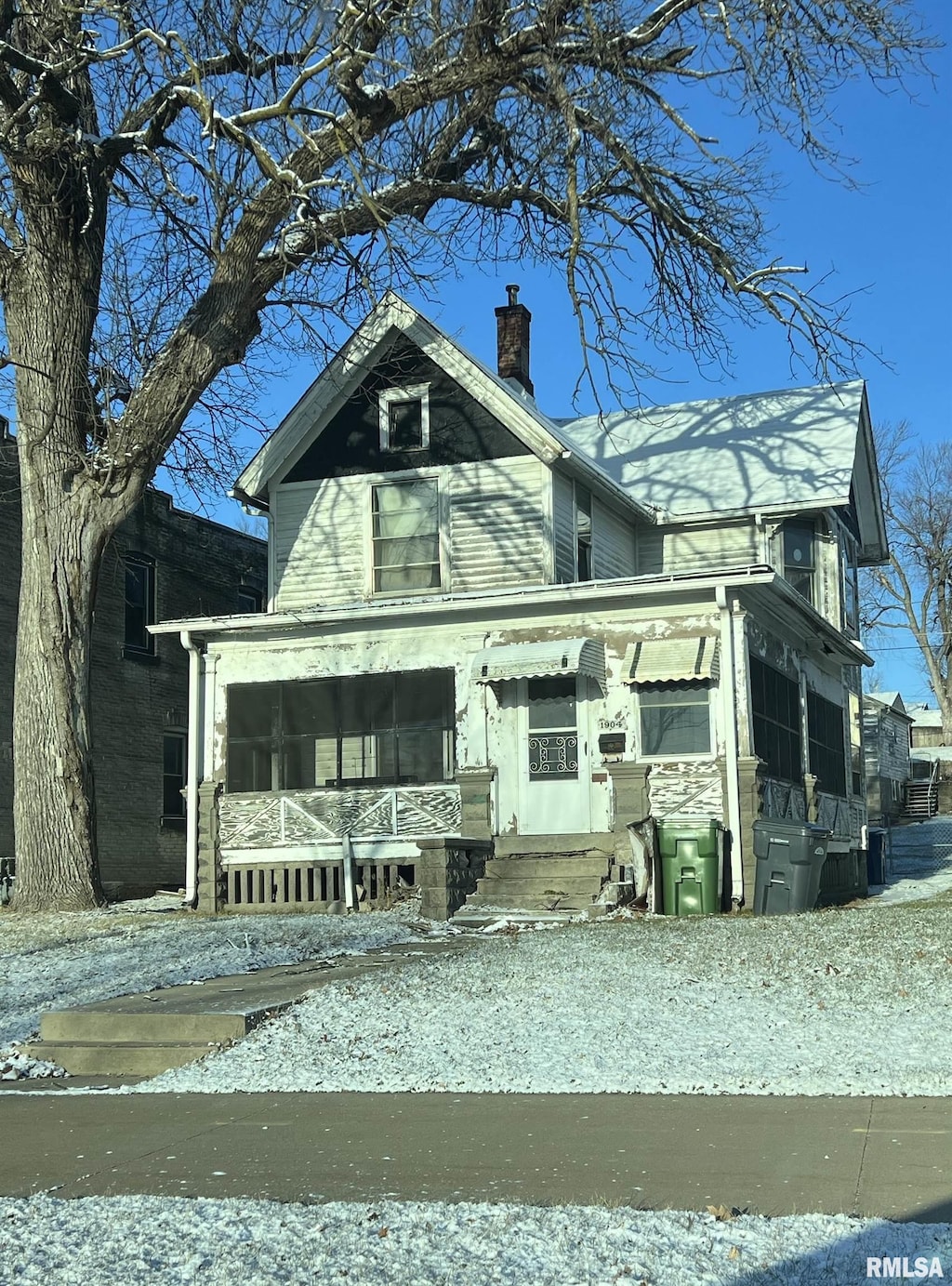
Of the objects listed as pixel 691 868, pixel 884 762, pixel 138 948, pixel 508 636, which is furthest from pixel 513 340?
pixel 884 762

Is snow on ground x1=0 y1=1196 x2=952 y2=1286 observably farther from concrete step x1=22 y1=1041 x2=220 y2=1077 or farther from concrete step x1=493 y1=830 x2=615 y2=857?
concrete step x1=493 y1=830 x2=615 y2=857

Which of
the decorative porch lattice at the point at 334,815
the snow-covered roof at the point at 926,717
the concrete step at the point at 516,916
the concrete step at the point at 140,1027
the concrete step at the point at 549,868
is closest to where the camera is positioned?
the concrete step at the point at 140,1027

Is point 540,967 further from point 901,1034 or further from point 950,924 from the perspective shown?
point 950,924

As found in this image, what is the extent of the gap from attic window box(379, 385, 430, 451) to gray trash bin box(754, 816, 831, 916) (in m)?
8.50

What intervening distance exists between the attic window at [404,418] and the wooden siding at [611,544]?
3.00 meters

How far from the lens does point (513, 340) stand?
2491 cm

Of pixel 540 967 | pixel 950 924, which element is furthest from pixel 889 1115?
pixel 950 924

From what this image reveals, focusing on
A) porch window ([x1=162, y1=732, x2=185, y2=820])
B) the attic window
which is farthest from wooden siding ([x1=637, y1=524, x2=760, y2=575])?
porch window ([x1=162, y1=732, x2=185, y2=820])

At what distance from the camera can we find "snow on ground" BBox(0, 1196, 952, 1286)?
435cm

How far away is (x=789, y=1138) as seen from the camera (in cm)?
609

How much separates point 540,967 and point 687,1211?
563cm

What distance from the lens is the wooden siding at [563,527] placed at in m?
20.7

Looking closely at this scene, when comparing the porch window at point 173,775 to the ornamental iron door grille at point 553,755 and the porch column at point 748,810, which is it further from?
the porch column at point 748,810

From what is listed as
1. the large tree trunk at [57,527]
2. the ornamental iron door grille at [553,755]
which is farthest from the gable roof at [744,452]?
the large tree trunk at [57,527]
